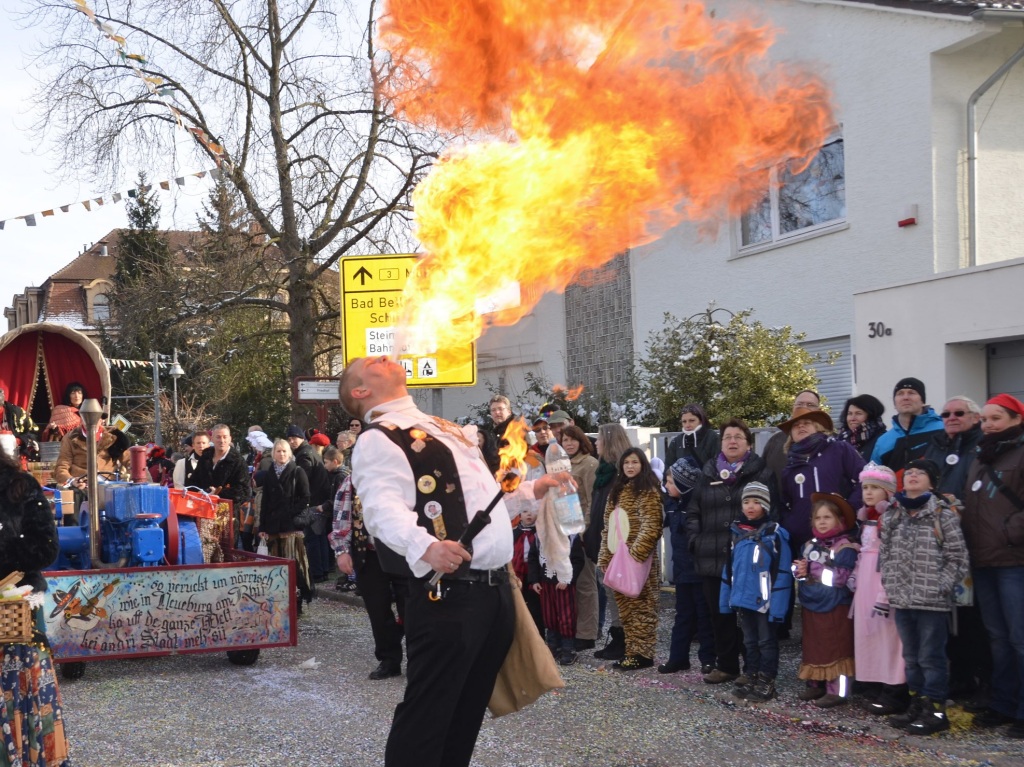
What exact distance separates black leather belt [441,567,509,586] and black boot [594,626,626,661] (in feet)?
14.1

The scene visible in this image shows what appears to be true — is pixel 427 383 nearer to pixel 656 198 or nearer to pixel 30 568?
pixel 656 198

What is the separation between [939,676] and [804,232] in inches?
367

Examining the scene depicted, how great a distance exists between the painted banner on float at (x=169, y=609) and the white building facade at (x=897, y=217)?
6617mm

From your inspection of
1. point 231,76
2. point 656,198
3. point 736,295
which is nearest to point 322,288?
point 231,76

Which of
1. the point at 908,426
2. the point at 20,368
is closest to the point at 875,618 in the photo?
the point at 908,426

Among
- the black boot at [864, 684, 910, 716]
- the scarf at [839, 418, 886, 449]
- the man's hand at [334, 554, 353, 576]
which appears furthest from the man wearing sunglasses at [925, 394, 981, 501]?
the man's hand at [334, 554, 353, 576]

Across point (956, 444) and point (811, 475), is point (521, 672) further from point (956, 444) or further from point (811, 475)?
point (956, 444)

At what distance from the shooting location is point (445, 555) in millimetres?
4301

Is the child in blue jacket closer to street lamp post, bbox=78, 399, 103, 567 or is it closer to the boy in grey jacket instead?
the boy in grey jacket

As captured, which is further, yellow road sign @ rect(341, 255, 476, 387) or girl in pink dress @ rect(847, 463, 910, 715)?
yellow road sign @ rect(341, 255, 476, 387)

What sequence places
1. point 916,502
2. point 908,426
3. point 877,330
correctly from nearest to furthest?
point 916,502 < point 908,426 < point 877,330

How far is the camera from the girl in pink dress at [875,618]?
6.85 metres

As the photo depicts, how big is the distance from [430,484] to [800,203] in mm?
11770

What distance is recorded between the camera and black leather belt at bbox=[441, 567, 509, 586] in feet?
14.9
